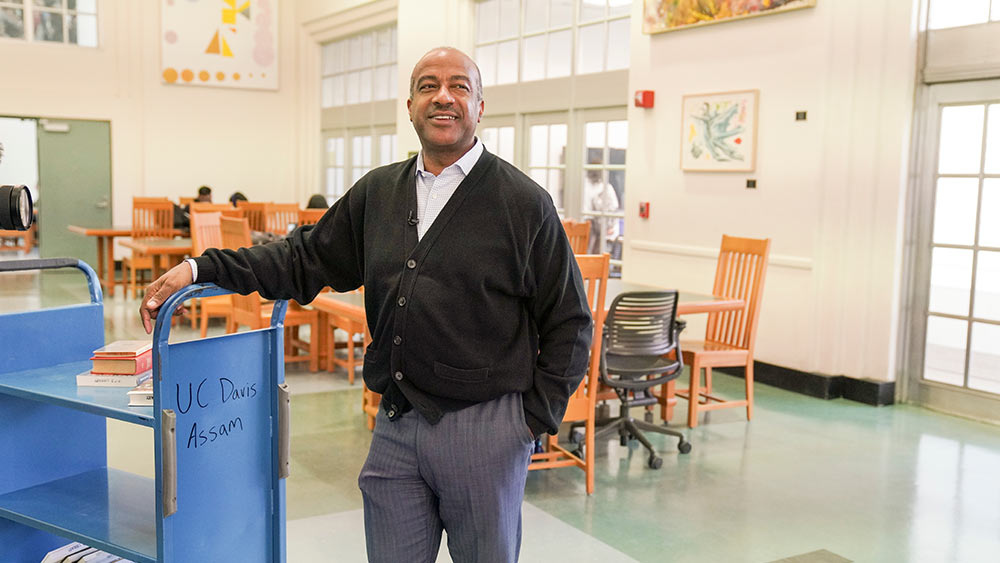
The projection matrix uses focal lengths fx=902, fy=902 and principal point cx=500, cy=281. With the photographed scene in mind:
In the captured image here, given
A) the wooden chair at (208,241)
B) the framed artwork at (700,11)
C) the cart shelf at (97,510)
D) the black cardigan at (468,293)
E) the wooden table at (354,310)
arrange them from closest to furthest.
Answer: the black cardigan at (468,293), the cart shelf at (97,510), the wooden table at (354,310), the framed artwork at (700,11), the wooden chair at (208,241)

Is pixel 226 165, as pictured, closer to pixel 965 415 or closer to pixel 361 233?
pixel 965 415

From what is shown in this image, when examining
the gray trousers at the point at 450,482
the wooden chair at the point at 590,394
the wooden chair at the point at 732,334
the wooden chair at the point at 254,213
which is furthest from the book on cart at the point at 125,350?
the wooden chair at the point at 254,213

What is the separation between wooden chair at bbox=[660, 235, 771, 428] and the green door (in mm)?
9483

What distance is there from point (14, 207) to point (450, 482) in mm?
1213

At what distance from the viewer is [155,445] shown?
1905 mm

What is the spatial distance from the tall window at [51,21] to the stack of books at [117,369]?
1165 centimetres

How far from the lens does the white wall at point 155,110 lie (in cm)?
1219

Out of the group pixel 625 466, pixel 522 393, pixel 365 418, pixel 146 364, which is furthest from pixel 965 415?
pixel 146 364

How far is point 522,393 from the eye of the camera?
6.27 ft

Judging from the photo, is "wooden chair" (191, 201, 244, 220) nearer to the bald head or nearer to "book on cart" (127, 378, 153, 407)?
"book on cart" (127, 378, 153, 407)

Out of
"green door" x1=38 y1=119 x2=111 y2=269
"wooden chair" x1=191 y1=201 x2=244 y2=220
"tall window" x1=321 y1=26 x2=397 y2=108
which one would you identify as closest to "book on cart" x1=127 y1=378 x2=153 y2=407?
"wooden chair" x1=191 y1=201 x2=244 y2=220

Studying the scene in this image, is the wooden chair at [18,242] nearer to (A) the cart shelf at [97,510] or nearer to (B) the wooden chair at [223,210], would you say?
(B) the wooden chair at [223,210]

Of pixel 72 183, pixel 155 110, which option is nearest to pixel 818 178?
pixel 155 110

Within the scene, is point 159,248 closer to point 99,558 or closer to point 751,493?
point 751,493
